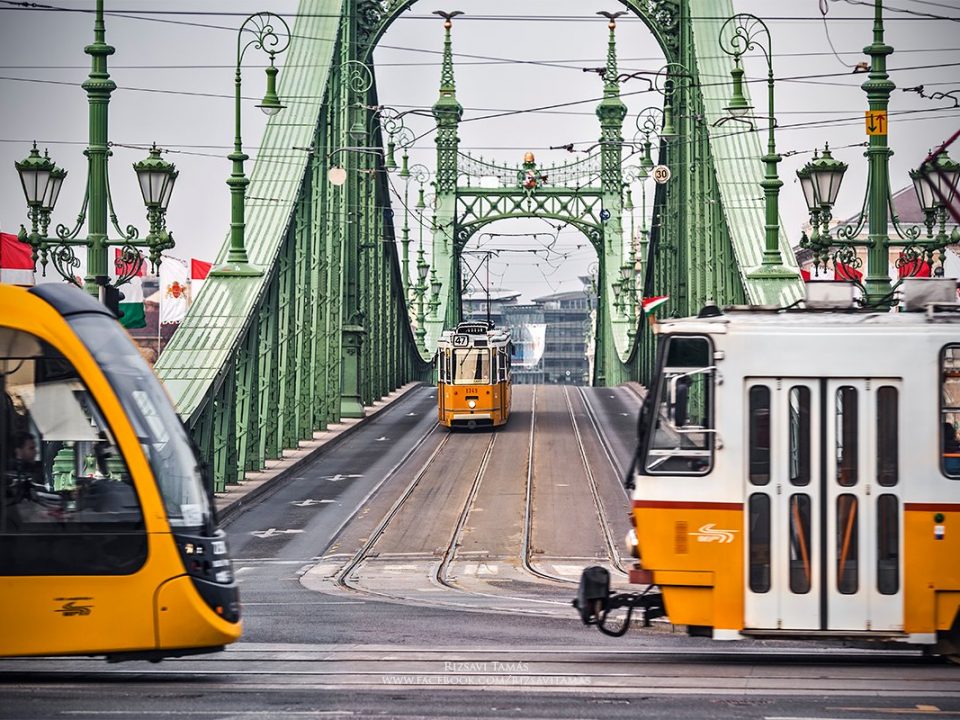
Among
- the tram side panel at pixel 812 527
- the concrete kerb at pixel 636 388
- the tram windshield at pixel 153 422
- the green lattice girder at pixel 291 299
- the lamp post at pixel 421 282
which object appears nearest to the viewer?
the tram windshield at pixel 153 422

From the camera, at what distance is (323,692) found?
42.8 ft

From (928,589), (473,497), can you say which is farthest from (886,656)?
(473,497)

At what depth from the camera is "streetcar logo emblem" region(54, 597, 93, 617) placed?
517 inches

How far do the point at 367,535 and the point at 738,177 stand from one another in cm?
1583

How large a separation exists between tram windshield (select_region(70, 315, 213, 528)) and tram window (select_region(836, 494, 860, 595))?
5.29 meters

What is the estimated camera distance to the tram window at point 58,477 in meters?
13.2

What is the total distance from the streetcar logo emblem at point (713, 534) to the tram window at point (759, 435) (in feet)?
1.61

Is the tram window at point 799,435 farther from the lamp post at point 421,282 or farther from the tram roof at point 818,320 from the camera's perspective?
the lamp post at point 421,282

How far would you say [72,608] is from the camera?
43.2ft

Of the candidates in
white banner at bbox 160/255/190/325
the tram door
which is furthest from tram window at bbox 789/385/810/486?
white banner at bbox 160/255/190/325

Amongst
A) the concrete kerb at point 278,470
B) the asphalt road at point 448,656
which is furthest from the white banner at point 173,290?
the asphalt road at point 448,656

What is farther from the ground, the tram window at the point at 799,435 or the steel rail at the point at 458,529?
the tram window at the point at 799,435

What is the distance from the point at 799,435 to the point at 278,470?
84.1 ft

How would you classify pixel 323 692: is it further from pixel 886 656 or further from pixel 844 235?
pixel 844 235
